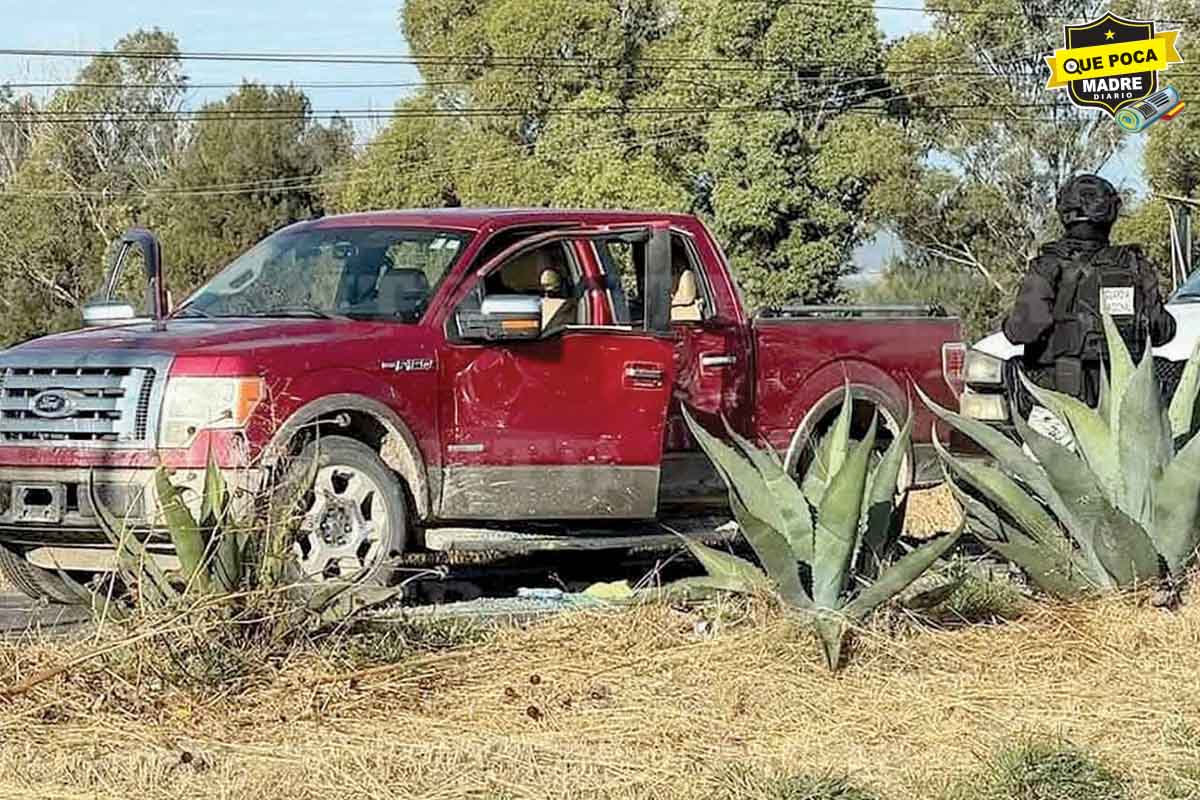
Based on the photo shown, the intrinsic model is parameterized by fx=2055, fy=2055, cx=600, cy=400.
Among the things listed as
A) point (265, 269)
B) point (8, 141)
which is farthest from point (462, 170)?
point (265, 269)

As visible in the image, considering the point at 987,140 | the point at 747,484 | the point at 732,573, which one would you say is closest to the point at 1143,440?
the point at 747,484

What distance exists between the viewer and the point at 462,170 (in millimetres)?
54094

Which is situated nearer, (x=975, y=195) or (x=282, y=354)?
(x=282, y=354)

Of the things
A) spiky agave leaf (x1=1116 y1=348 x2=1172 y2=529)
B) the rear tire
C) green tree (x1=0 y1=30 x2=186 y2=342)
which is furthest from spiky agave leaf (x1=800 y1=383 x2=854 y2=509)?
green tree (x1=0 y1=30 x2=186 y2=342)

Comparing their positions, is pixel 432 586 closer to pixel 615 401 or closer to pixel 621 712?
pixel 615 401

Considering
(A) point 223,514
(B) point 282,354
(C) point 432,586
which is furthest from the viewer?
(C) point 432,586

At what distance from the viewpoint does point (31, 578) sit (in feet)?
30.5

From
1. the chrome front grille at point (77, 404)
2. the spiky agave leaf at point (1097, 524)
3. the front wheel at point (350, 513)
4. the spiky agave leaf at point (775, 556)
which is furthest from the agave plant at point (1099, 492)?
the chrome front grille at point (77, 404)

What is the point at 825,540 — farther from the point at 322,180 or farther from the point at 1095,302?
the point at 322,180

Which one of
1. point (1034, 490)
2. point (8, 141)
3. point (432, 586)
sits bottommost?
point (432, 586)

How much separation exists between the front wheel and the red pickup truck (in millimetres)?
11

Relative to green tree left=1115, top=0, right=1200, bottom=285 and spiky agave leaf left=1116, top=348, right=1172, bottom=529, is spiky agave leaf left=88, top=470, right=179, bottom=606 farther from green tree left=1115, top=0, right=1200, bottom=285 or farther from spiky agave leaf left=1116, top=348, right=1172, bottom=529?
A: green tree left=1115, top=0, right=1200, bottom=285

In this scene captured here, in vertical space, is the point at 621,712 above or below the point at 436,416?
below

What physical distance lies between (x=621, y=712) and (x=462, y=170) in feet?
159
